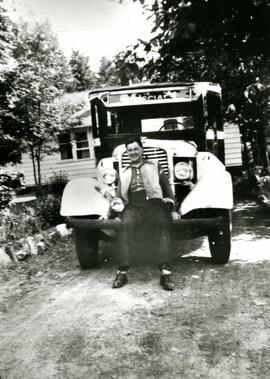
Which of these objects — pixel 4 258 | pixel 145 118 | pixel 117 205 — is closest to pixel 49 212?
pixel 4 258

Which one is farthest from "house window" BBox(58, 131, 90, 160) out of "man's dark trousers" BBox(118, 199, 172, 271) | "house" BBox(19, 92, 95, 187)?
"man's dark trousers" BBox(118, 199, 172, 271)

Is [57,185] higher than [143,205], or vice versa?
[143,205]

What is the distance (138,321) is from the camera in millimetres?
3510

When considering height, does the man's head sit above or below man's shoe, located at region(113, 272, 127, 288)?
above

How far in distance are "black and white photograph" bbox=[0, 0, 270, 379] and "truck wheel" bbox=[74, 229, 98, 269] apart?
18mm

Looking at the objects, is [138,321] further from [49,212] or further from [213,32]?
[49,212]

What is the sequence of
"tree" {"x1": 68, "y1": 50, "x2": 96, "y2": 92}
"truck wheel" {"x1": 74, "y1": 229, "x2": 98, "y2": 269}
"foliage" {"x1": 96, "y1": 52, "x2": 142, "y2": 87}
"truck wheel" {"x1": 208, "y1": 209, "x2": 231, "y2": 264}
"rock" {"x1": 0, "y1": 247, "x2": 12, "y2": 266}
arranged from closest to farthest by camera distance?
"truck wheel" {"x1": 208, "y1": 209, "x2": 231, "y2": 264} < "truck wheel" {"x1": 74, "y1": 229, "x2": 98, "y2": 269} < "rock" {"x1": 0, "y1": 247, "x2": 12, "y2": 266} < "foliage" {"x1": 96, "y1": 52, "x2": 142, "y2": 87} < "tree" {"x1": 68, "y1": 50, "x2": 96, "y2": 92}

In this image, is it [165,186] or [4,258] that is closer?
[165,186]

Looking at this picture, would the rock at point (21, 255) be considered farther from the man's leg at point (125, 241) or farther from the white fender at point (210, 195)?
the white fender at point (210, 195)

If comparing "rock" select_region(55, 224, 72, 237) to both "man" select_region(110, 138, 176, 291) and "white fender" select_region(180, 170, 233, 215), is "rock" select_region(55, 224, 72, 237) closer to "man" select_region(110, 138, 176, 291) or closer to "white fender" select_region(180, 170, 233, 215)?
"man" select_region(110, 138, 176, 291)

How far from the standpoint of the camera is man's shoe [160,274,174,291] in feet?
14.2

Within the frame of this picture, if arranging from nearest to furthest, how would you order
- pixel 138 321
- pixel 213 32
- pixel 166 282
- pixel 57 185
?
1. pixel 138 321
2. pixel 166 282
3. pixel 213 32
4. pixel 57 185

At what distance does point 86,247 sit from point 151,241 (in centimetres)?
87

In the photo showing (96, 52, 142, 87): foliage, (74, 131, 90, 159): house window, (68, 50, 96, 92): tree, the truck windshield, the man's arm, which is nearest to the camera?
the man's arm
